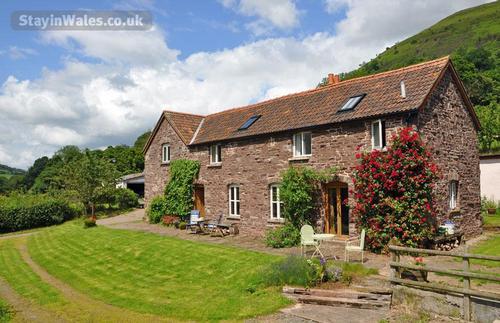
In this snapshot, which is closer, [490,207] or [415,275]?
[415,275]

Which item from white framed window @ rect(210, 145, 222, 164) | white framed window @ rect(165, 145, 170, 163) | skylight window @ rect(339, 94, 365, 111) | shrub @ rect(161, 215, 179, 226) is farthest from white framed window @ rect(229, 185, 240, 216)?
skylight window @ rect(339, 94, 365, 111)

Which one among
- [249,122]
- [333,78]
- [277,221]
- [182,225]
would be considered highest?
[333,78]

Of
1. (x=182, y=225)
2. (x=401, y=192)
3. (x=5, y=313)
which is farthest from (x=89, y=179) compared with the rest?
(x=401, y=192)

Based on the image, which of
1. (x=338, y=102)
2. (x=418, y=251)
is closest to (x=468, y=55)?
(x=338, y=102)

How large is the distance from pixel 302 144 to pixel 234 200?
570 cm

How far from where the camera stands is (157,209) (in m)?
26.6

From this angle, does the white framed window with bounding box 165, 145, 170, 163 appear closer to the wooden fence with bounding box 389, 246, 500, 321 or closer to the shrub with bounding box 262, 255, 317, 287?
the shrub with bounding box 262, 255, 317, 287

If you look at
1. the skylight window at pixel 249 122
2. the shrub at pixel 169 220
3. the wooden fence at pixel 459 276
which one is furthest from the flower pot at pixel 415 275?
the shrub at pixel 169 220

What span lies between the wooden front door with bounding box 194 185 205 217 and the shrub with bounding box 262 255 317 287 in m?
13.0

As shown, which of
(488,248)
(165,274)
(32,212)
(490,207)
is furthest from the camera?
(32,212)

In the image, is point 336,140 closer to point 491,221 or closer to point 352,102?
point 352,102

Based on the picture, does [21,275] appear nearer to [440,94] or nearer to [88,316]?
[88,316]

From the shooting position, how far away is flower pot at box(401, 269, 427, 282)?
9470 mm

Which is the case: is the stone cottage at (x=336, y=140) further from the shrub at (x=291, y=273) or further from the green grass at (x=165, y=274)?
the shrub at (x=291, y=273)
